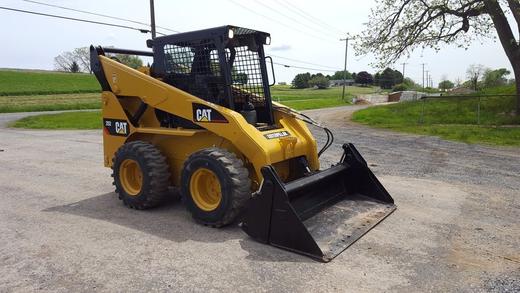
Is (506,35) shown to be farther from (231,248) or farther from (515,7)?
(231,248)

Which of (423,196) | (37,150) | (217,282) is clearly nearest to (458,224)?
(423,196)

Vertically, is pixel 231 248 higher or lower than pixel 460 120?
lower

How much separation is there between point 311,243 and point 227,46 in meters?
2.80

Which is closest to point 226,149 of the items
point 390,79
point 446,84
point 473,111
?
point 473,111

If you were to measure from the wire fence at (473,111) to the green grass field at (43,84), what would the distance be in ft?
157

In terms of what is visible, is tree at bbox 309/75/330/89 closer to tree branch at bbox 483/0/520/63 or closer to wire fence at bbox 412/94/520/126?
wire fence at bbox 412/94/520/126

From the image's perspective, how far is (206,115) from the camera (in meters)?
5.30

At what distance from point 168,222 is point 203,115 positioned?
54.8 inches

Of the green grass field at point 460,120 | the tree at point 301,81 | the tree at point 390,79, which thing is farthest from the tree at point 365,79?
the green grass field at point 460,120

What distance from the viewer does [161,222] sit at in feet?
Answer: 17.6

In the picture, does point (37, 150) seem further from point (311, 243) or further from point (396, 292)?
point (396, 292)

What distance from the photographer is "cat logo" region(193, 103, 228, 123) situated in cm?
520

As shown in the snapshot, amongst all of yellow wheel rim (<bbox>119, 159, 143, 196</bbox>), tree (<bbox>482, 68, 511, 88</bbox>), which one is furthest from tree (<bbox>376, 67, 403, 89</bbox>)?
yellow wheel rim (<bbox>119, 159, 143, 196</bbox>)

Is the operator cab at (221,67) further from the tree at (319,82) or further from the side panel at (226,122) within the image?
the tree at (319,82)
